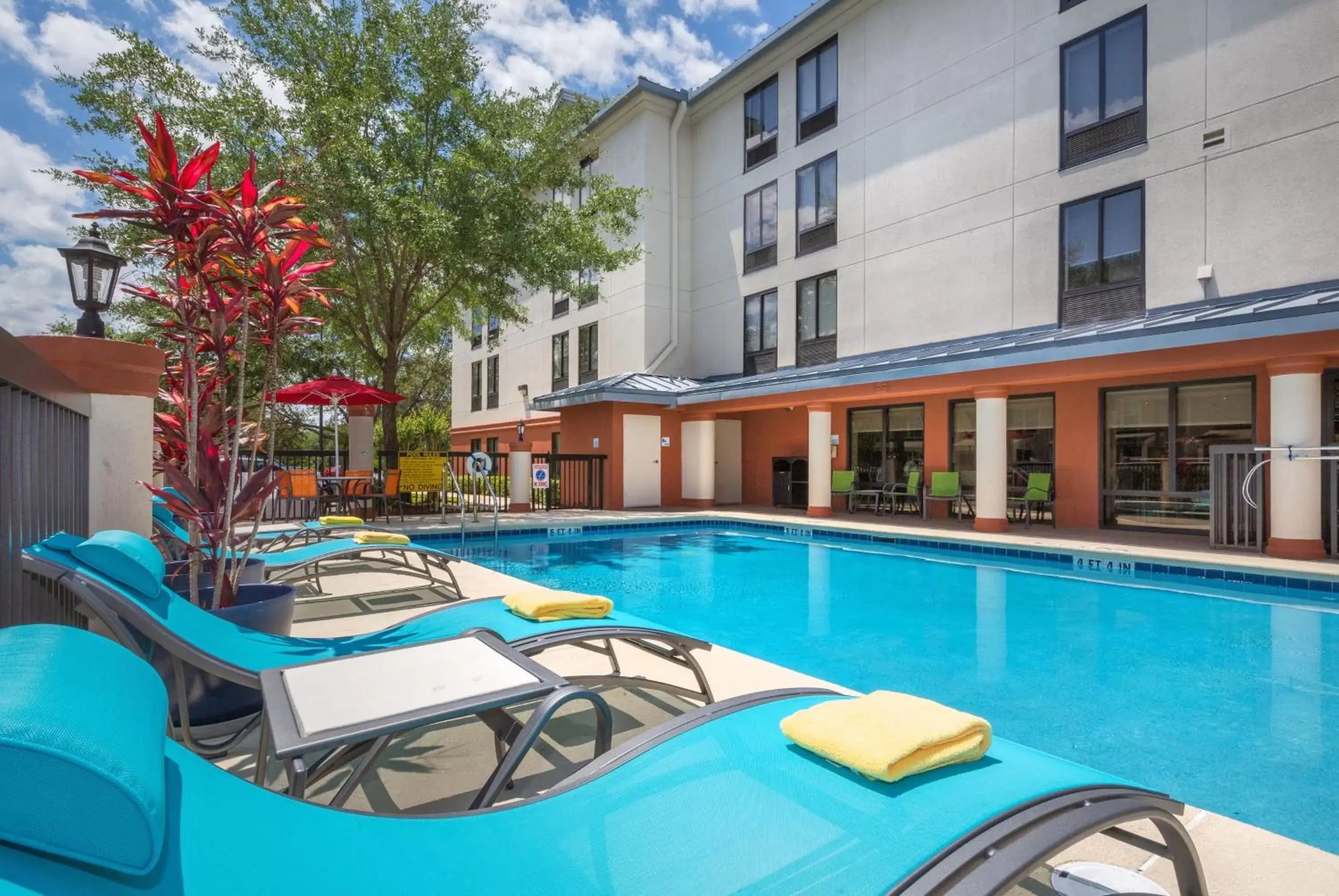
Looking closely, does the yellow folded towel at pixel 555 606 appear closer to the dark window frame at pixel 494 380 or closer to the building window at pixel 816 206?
the building window at pixel 816 206

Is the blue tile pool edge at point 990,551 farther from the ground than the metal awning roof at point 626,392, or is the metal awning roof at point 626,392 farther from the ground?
the metal awning roof at point 626,392

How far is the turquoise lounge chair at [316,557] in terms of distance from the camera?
17.2 feet

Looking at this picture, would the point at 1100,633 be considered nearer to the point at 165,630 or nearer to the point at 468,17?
the point at 165,630

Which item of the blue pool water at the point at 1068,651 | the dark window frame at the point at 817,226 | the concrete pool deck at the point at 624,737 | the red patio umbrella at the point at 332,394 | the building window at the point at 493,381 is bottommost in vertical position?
the blue pool water at the point at 1068,651

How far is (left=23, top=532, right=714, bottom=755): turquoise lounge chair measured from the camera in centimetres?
236

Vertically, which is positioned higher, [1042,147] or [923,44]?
[923,44]

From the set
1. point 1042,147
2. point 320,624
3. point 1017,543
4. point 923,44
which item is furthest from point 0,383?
point 923,44

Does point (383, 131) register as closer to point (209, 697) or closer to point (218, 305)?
point (218, 305)

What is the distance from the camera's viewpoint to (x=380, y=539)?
6.34m

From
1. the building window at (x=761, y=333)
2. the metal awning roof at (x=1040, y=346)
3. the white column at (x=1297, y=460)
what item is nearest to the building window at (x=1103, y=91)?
the metal awning roof at (x=1040, y=346)

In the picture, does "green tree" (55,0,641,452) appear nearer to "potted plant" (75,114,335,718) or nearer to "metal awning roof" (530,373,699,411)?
"metal awning roof" (530,373,699,411)

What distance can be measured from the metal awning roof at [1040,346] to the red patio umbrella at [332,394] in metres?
5.32

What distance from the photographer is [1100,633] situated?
5.81 meters

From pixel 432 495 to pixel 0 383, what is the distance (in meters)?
14.1
